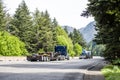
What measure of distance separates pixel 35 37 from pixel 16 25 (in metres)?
10.2

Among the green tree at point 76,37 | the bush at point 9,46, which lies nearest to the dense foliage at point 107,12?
the bush at point 9,46

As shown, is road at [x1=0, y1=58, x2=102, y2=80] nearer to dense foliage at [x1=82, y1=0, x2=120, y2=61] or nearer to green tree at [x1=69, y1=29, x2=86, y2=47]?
dense foliage at [x1=82, y1=0, x2=120, y2=61]

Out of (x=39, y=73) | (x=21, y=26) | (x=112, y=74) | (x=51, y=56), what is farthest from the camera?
(x=21, y=26)

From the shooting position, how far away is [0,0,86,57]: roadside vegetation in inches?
3713

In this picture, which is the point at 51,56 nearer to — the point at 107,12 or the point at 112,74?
the point at 112,74

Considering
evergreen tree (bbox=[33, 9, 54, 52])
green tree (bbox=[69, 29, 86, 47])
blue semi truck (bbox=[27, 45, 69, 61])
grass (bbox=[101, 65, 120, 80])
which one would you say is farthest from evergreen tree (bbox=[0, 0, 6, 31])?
green tree (bbox=[69, 29, 86, 47])

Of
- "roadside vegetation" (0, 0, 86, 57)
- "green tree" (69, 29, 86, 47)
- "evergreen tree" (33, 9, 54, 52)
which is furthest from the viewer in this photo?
"green tree" (69, 29, 86, 47)

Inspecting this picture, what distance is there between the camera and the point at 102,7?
76.0 ft

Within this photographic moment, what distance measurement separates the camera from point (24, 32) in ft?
353

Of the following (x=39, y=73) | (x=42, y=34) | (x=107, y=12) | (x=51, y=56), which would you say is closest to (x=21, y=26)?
(x=42, y=34)

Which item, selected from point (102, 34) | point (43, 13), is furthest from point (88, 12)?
point (43, 13)

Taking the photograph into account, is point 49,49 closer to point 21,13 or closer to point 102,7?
point 21,13

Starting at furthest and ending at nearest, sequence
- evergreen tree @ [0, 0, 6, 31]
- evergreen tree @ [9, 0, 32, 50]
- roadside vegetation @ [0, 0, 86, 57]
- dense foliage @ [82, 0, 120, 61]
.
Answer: evergreen tree @ [9, 0, 32, 50] → evergreen tree @ [0, 0, 6, 31] → roadside vegetation @ [0, 0, 86, 57] → dense foliage @ [82, 0, 120, 61]

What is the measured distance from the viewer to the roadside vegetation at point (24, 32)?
3713 inches
